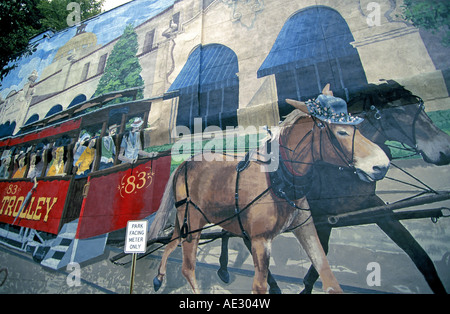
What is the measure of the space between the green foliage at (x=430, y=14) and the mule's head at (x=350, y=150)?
10.2ft

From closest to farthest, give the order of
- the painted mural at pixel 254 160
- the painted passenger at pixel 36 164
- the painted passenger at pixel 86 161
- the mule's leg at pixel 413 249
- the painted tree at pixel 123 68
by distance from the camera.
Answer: the mule's leg at pixel 413 249 < the painted mural at pixel 254 160 < the painted passenger at pixel 86 161 < the painted tree at pixel 123 68 < the painted passenger at pixel 36 164

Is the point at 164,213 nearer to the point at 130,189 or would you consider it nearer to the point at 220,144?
the point at 130,189

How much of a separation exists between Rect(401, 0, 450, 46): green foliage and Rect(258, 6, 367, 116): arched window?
135 cm

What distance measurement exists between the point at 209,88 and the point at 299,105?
9.45ft

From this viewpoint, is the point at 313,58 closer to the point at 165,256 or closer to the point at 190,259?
the point at 190,259

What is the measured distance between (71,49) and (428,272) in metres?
14.7

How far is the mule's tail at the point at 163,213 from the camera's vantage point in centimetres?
552

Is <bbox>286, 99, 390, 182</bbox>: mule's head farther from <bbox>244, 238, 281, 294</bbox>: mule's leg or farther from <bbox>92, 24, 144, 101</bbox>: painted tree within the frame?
<bbox>92, 24, 144, 101</bbox>: painted tree

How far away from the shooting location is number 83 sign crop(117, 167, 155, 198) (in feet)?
20.3

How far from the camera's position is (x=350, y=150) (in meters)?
4.55

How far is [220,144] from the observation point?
Answer: 5.85 meters

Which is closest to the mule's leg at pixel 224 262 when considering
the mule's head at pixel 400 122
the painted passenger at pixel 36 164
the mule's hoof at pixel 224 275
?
the mule's hoof at pixel 224 275

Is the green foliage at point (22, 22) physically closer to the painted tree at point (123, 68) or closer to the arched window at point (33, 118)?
the arched window at point (33, 118)

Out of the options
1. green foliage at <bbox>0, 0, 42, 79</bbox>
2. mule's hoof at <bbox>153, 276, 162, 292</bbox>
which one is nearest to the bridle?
mule's hoof at <bbox>153, 276, 162, 292</bbox>
